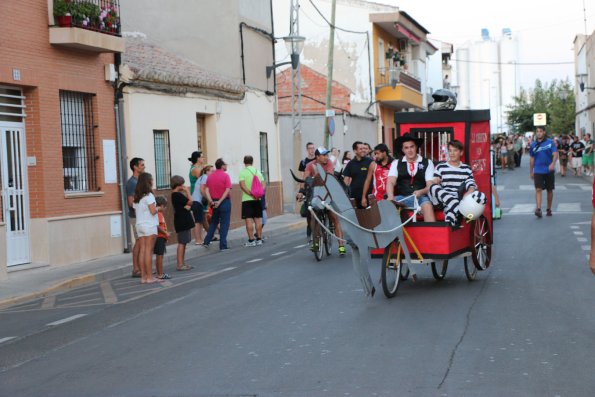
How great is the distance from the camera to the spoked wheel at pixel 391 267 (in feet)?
34.6

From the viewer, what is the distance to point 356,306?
10172mm

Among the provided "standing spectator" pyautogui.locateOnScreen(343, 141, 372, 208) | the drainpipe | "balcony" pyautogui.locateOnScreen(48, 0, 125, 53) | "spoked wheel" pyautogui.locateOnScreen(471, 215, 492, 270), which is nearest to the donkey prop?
"spoked wheel" pyautogui.locateOnScreen(471, 215, 492, 270)

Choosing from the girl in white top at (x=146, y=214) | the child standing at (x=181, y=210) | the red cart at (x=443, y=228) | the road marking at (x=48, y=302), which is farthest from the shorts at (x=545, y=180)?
the road marking at (x=48, y=302)

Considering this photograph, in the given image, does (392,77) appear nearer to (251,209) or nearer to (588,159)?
(588,159)

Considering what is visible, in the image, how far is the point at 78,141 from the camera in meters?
18.1

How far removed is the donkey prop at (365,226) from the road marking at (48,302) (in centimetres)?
405

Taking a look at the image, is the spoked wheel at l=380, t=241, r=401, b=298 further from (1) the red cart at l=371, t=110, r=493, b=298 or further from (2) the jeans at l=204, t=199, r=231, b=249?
(2) the jeans at l=204, t=199, r=231, b=249

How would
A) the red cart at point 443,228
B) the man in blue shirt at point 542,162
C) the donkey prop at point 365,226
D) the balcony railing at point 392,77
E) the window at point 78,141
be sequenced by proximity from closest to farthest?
the donkey prop at point 365,226 → the red cart at point 443,228 → the window at point 78,141 → the man in blue shirt at point 542,162 → the balcony railing at point 392,77

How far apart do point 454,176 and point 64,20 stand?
343 inches

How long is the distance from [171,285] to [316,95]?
98.4ft

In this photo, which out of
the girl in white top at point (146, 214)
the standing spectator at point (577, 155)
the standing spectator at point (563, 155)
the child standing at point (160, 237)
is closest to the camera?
the girl in white top at point (146, 214)

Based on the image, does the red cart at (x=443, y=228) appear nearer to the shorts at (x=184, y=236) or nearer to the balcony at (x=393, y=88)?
the shorts at (x=184, y=236)

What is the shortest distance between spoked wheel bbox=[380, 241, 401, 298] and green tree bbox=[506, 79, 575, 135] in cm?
7321

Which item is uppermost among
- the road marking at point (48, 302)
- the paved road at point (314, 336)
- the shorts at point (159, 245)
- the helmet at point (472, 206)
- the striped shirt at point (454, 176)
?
the striped shirt at point (454, 176)
